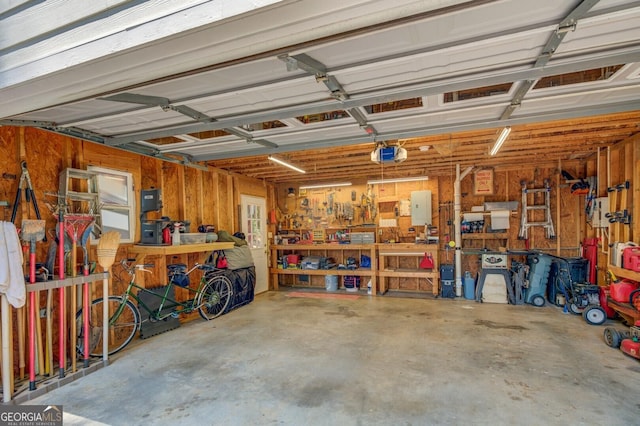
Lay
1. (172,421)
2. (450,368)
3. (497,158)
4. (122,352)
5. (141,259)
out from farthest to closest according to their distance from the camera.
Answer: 1. (497,158)
2. (141,259)
3. (122,352)
4. (450,368)
5. (172,421)

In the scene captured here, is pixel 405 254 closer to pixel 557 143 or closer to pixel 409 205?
pixel 409 205

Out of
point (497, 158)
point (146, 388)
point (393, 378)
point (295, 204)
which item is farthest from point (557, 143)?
point (146, 388)

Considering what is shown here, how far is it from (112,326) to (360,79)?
4285mm

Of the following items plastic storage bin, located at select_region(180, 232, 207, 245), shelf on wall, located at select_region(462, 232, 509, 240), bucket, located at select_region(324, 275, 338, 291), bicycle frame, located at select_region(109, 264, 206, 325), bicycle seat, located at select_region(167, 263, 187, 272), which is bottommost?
bucket, located at select_region(324, 275, 338, 291)

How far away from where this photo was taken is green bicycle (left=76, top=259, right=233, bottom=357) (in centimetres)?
390

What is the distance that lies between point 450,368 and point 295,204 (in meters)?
5.81

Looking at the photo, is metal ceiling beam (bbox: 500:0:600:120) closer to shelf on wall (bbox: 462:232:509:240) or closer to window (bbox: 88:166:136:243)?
window (bbox: 88:166:136:243)

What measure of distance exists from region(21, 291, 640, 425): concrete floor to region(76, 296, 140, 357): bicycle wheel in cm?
27

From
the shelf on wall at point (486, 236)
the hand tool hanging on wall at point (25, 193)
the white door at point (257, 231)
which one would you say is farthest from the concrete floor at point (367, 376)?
the white door at point (257, 231)

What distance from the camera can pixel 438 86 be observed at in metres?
2.46

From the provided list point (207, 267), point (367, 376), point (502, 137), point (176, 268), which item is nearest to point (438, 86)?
point (502, 137)

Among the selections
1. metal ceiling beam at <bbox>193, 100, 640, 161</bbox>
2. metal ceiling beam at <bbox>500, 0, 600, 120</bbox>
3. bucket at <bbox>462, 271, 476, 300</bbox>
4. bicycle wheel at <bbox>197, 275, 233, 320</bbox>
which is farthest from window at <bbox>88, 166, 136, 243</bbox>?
bucket at <bbox>462, 271, 476, 300</bbox>

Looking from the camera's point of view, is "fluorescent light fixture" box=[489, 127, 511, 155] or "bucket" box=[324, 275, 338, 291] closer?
"fluorescent light fixture" box=[489, 127, 511, 155]

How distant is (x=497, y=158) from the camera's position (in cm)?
608
